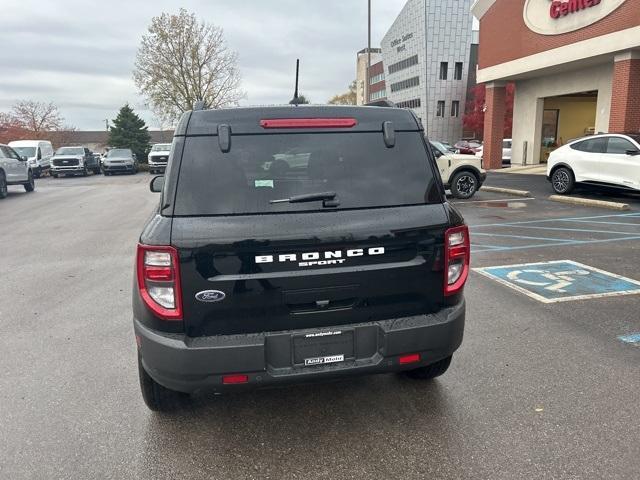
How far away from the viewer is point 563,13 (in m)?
18.9

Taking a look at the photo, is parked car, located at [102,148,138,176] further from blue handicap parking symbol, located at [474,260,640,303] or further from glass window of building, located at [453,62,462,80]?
glass window of building, located at [453,62,462,80]

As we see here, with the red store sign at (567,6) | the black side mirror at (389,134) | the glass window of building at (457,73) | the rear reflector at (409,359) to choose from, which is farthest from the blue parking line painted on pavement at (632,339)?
the glass window of building at (457,73)

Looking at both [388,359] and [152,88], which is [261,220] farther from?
[152,88]

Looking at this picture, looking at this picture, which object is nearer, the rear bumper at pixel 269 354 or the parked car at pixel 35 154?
the rear bumper at pixel 269 354

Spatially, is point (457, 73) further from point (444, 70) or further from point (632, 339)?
point (632, 339)

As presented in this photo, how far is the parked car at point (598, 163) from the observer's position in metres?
12.1

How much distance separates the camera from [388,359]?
2756 millimetres

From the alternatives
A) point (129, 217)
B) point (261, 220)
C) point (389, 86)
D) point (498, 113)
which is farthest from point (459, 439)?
point (389, 86)

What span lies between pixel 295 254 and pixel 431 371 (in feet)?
5.06

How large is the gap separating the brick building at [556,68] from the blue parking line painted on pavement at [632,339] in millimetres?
15328

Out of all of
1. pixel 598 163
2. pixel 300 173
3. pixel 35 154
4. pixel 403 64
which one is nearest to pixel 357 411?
pixel 300 173

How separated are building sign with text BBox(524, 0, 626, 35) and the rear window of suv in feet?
→ 58.5

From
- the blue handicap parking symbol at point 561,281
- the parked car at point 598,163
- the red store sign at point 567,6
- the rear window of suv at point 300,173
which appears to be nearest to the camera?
the rear window of suv at point 300,173

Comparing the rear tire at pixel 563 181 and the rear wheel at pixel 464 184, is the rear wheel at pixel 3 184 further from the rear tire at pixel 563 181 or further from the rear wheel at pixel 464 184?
the rear tire at pixel 563 181
